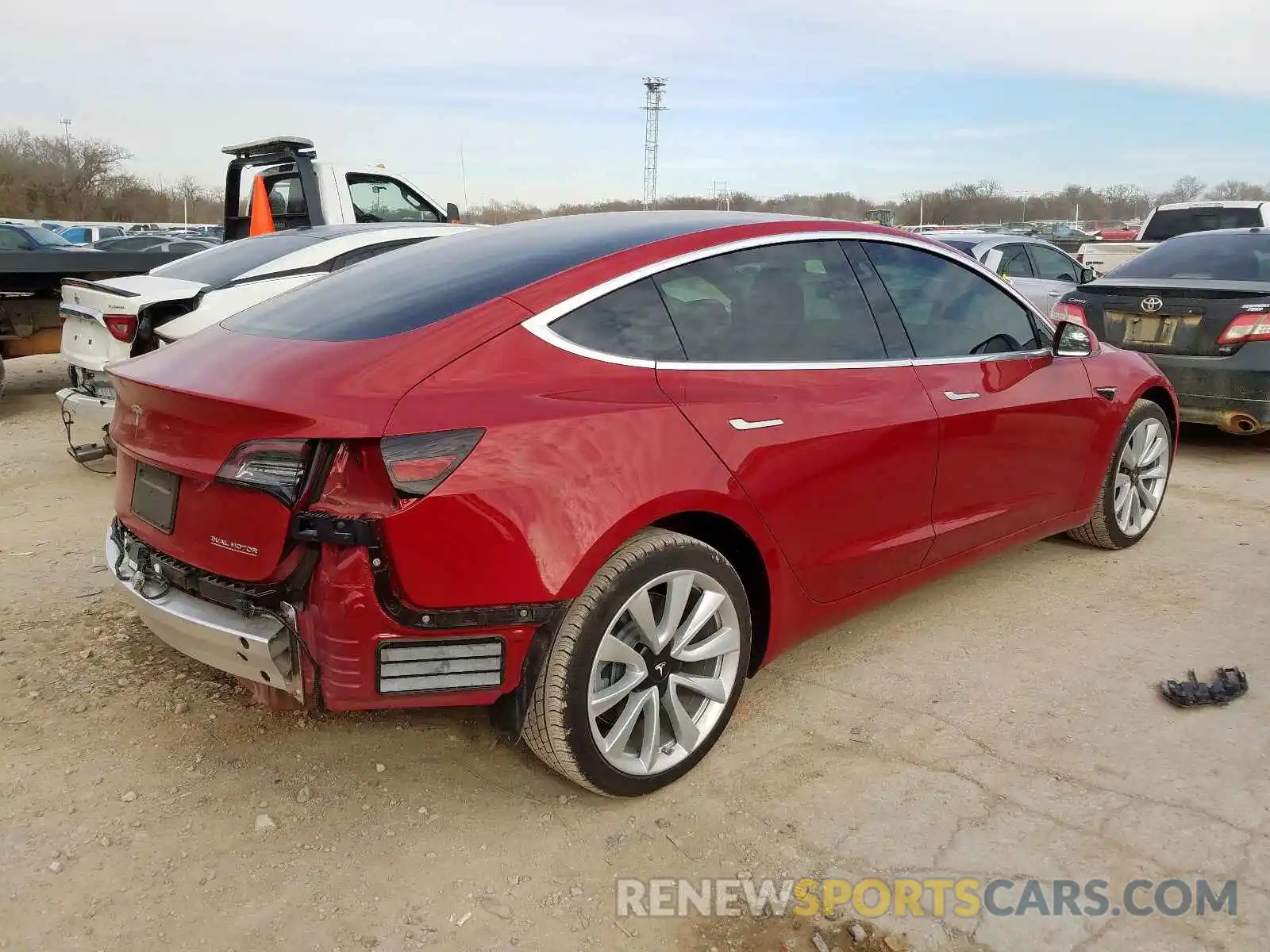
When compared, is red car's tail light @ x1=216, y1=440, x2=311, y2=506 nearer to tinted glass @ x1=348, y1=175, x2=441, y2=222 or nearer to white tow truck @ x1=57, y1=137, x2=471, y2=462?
white tow truck @ x1=57, y1=137, x2=471, y2=462

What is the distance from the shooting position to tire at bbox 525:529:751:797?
245cm

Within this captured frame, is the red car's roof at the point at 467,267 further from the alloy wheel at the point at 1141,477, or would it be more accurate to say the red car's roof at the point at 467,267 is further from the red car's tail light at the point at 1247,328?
the red car's tail light at the point at 1247,328

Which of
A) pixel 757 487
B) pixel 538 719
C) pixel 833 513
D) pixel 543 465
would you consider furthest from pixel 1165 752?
pixel 543 465

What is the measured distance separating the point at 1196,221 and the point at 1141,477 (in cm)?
1007

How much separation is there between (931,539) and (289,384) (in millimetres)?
2297

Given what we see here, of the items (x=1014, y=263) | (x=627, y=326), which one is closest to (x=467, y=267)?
(x=627, y=326)

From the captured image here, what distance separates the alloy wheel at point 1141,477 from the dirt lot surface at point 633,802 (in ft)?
2.78

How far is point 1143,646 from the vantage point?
3.70 metres

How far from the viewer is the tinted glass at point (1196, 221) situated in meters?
12.1

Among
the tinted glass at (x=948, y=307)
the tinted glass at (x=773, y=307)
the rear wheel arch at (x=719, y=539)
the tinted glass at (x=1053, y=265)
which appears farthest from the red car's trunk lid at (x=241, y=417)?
the tinted glass at (x=1053, y=265)

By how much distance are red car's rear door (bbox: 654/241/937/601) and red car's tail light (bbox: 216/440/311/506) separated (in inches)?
38.9

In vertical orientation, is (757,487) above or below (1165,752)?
above

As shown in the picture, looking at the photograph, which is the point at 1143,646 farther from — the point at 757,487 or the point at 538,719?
the point at 538,719

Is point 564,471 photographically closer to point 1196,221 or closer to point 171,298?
point 171,298
